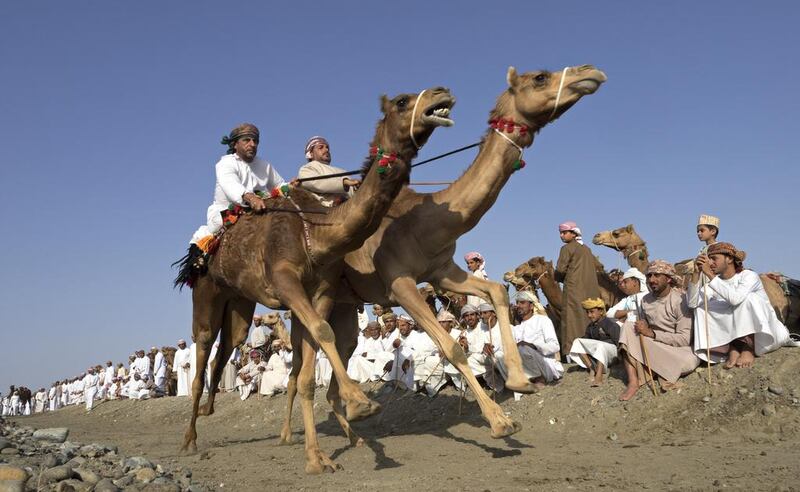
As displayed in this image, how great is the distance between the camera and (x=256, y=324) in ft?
69.2

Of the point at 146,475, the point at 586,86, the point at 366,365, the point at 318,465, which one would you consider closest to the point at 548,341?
the point at 586,86

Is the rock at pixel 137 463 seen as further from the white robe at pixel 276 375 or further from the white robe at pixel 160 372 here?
the white robe at pixel 160 372

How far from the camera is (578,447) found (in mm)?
7168

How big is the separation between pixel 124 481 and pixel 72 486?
50cm

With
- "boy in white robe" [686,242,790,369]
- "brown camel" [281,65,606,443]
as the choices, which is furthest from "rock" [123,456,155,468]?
"boy in white robe" [686,242,790,369]

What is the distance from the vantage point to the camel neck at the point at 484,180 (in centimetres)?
706

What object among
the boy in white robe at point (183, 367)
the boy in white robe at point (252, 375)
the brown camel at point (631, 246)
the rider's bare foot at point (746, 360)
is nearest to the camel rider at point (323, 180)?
the rider's bare foot at point (746, 360)

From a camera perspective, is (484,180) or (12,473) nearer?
(12,473)

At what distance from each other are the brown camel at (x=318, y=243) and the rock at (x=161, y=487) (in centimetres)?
138

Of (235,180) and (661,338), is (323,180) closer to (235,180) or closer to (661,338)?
(235,180)

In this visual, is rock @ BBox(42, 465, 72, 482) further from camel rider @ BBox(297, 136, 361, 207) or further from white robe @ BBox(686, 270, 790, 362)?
white robe @ BBox(686, 270, 790, 362)

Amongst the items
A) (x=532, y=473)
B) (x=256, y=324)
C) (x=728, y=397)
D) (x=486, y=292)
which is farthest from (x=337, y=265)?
(x=256, y=324)

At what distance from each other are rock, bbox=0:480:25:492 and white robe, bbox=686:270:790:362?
6746 millimetres

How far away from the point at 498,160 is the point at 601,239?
7.14 meters
